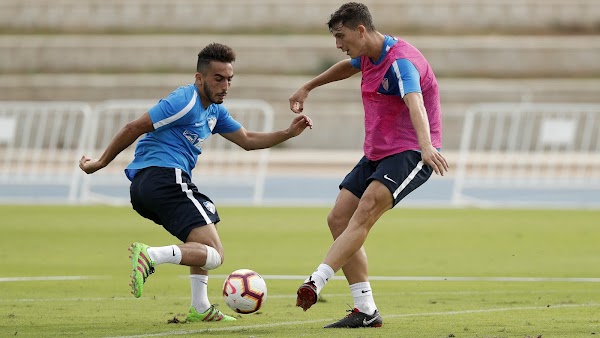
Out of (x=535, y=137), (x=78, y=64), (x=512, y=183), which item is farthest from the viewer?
(x=78, y=64)

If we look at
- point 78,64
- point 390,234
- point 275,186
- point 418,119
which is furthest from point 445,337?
point 78,64

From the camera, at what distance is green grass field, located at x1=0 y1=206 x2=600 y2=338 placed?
8.65m

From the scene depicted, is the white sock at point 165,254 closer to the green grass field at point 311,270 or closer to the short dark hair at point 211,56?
the green grass field at point 311,270

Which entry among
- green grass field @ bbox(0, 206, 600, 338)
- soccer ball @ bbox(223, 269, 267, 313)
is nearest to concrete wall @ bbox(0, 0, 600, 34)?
green grass field @ bbox(0, 206, 600, 338)

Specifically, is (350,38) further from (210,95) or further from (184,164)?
(184,164)

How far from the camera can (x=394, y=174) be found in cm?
860

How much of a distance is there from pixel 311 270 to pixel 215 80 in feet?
14.0

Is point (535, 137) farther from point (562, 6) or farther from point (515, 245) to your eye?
point (562, 6)

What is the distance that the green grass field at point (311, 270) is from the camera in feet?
28.4

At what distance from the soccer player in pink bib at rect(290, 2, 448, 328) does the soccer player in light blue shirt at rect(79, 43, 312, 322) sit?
2.92 ft

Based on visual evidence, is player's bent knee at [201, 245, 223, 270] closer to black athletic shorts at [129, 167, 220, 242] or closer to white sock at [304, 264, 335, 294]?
black athletic shorts at [129, 167, 220, 242]

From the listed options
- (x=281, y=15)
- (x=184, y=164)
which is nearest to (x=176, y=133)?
(x=184, y=164)

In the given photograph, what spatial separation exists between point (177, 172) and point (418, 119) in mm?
1856

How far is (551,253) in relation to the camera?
1464 cm
